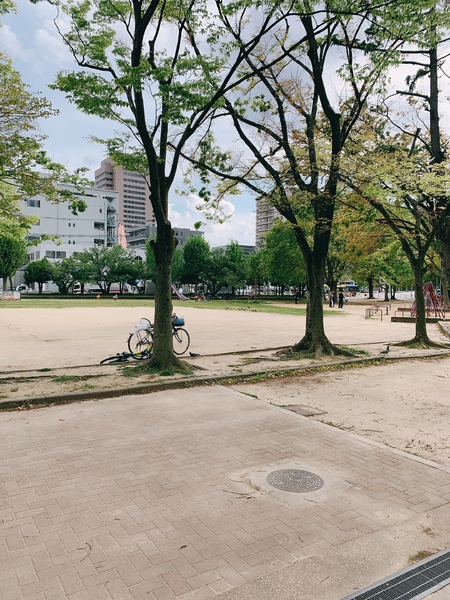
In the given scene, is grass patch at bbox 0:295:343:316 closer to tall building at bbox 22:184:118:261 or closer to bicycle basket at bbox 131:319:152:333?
bicycle basket at bbox 131:319:152:333

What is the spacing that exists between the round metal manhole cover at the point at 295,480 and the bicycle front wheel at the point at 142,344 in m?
7.21

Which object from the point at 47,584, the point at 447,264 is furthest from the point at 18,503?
the point at 447,264

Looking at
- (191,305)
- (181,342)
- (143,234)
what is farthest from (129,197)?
(181,342)

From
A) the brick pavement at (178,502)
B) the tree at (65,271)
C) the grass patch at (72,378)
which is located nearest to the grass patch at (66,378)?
the grass patch at (72,378)

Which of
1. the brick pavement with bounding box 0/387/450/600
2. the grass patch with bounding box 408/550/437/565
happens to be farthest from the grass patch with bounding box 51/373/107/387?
the grass patch with bounding box 408/550/437/565

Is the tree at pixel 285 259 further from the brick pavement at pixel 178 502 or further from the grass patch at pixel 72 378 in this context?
the brick pavement at pixel 178 502

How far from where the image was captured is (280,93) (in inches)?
520

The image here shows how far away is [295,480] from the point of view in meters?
4.46

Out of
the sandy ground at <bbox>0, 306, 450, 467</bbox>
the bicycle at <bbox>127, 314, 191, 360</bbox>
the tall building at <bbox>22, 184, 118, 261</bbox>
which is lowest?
the sandy ground at <bbox>0, 306, 450, 467</bbox>

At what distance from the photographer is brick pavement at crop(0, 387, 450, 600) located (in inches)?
118

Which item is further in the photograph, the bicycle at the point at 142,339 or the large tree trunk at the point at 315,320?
the large tree trunk at the point at 315,320

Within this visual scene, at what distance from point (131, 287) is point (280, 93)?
73.8m

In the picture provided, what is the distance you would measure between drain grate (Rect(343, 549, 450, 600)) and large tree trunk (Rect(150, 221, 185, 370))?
7.43 metres

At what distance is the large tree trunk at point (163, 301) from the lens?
10.1 meters
